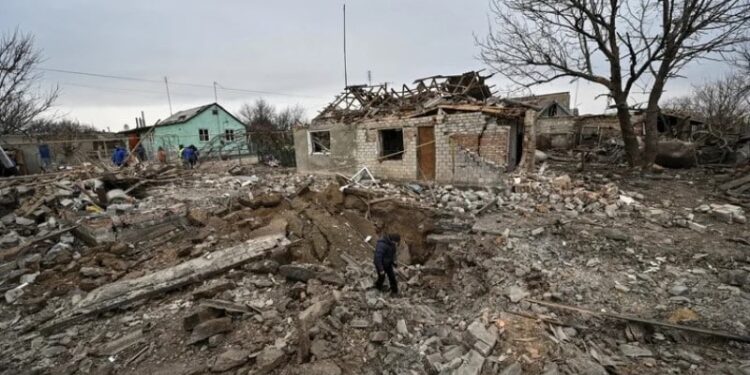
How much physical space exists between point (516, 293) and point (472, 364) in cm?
157

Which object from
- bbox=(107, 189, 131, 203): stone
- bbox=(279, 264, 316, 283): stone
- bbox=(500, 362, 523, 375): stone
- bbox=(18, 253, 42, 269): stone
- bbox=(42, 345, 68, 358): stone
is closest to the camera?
bbox=(500, 362, 523, 375): stone

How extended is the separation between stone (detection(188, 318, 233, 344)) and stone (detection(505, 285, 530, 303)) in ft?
12.5

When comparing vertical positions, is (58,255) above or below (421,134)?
below

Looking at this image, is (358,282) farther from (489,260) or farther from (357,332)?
(489,260)

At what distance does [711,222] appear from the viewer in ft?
22.1

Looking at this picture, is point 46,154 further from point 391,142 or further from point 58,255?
point 391,142

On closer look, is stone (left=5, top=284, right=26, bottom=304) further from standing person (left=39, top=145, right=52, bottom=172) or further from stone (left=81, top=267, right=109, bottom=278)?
standing person (left=39, top=145, right=52, bottom=172)

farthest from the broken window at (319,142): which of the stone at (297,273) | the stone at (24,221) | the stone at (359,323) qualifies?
the stone at (359,323)

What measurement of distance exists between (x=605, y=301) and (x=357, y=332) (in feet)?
10.9

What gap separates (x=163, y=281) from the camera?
17.4 ft

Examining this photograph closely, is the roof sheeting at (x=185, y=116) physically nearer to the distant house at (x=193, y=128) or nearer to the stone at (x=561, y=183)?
the distant house at (x=193, y=128)

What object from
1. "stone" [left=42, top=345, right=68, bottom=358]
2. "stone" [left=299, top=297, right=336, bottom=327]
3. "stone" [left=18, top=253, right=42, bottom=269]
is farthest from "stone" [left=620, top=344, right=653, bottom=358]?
"stone" [left=18, top=253, right=42, bottom=269]

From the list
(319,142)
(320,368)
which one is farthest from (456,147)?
(320,368)

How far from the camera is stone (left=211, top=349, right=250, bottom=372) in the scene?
3.53m
